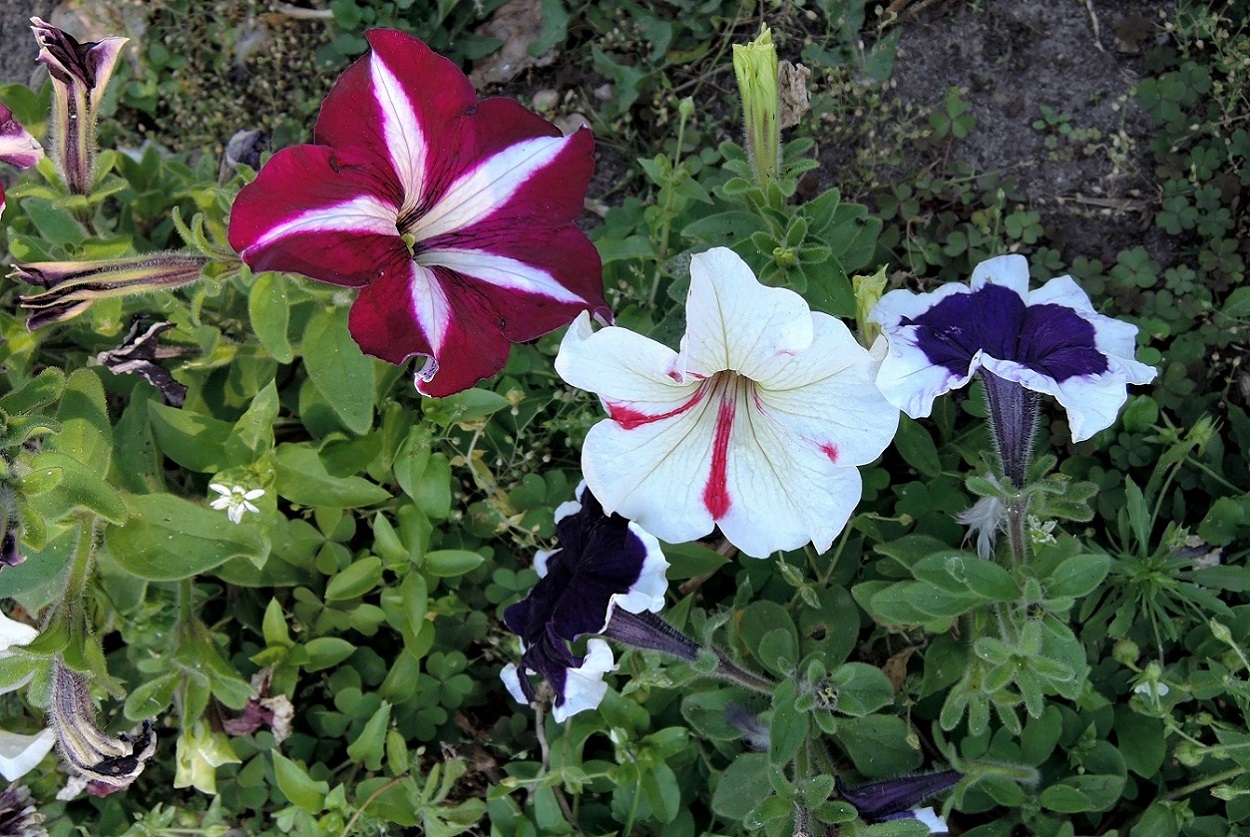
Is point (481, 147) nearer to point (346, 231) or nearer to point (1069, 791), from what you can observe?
point (346, 231)

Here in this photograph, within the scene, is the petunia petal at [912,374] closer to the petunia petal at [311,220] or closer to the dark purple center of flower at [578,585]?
the dark purple center of flower at [578,585]

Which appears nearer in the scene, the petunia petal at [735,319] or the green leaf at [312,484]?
the petunia petal at [735,319]

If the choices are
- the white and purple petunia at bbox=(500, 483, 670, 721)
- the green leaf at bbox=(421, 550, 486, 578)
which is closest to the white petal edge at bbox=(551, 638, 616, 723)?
the white and purple petunia at bbox=(500, 483, 670, 721)

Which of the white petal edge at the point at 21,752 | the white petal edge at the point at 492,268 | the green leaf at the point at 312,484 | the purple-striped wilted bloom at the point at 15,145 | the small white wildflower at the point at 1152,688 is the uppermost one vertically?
the purple-striped wilted bloom at the point at 15,145

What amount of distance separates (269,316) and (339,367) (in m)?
0.19

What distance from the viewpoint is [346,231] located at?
1.90 metres

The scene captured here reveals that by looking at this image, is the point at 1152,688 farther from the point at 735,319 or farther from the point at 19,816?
the point at 19,816

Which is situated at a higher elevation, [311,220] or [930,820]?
[311,220]

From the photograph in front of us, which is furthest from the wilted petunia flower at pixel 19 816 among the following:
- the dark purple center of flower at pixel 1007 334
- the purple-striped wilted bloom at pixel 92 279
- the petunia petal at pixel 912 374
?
the dark purple center of flower at pixel 1007 334

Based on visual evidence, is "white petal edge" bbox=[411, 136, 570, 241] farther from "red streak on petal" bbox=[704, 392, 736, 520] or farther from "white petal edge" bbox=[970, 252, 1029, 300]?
"white petal edge" bbox=[970, 252, 1029, 300]

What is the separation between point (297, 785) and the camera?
2.45 meters

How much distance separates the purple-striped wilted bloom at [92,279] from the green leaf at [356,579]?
85cm

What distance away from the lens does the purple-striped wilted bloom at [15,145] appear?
2.10m

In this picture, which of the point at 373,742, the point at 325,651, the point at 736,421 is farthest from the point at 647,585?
the point at 325,651
